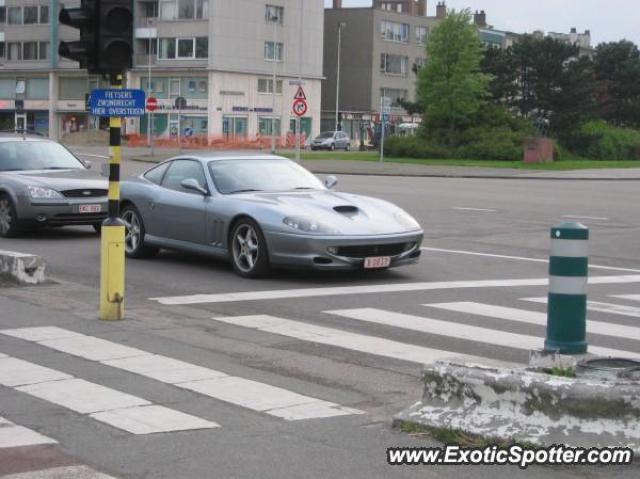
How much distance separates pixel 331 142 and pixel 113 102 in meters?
77.0

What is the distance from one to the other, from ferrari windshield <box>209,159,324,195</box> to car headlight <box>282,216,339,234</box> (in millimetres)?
1336

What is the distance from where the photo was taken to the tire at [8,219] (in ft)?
57.7

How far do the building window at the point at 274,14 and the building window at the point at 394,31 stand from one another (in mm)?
20965

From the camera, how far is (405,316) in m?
10.7

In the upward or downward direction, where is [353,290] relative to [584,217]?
downward

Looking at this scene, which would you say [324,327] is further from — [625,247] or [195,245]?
[625,247]

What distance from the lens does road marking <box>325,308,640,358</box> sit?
9.20 m

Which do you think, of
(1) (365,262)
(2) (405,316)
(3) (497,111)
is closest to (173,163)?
(1) (365,262)

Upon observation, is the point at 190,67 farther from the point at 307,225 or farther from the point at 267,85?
the point at 307,225

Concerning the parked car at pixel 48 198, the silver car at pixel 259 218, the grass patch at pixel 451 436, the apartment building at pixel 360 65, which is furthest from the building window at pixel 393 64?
the grass patch at pixel 451 436

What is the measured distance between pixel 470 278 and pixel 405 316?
10.1 ft

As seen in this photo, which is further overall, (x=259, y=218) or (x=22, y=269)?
(x=259, y=218)

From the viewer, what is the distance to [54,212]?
17.2 m

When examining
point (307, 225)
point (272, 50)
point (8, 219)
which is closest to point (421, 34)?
point (272, 50)
